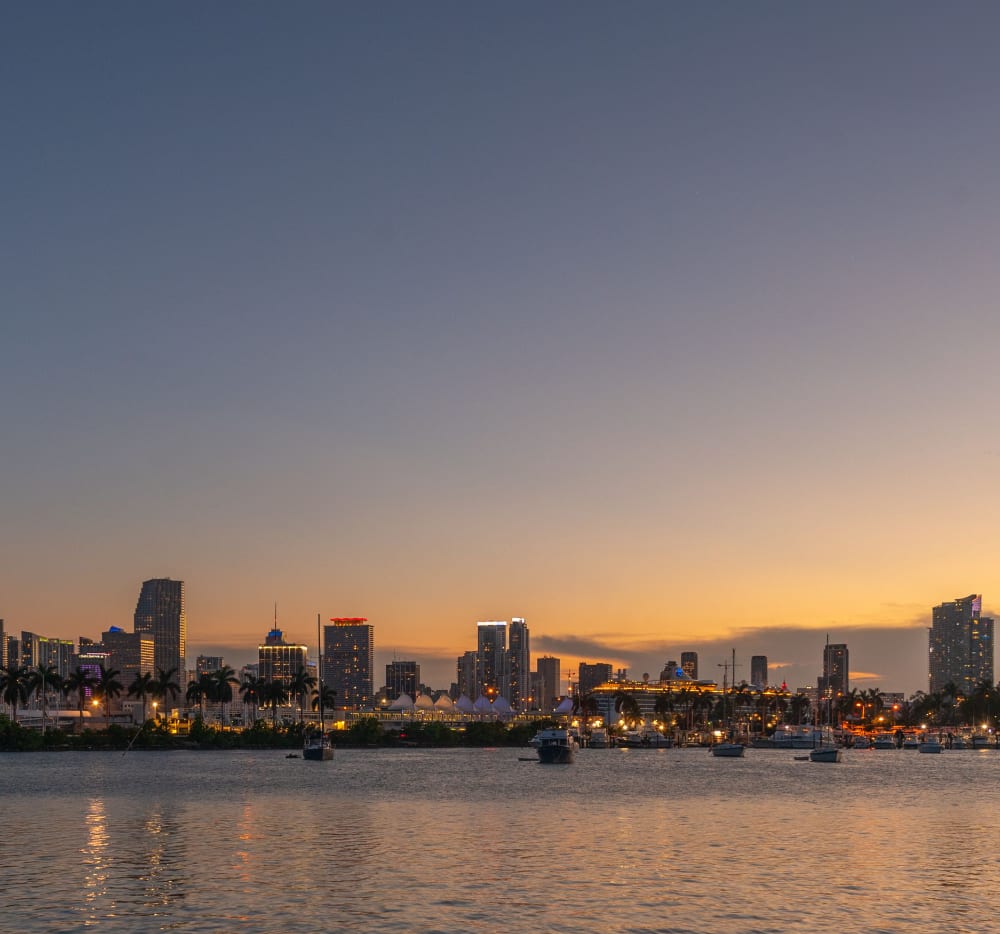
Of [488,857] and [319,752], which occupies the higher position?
[488,857]

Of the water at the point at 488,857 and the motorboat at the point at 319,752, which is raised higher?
the water at the point at 488,857

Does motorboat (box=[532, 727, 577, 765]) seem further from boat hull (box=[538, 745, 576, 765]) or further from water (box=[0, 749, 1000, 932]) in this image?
water (box=[0, 749, 1000, 932])

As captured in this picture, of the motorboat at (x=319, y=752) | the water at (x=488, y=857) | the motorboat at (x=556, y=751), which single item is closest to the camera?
the water at (x=488, y=857)

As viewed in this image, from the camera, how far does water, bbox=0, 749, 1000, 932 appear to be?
162 feet

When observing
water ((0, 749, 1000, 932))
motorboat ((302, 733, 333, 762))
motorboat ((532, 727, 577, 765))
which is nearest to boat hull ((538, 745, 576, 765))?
motorboat ((532, 727, 577, 765))

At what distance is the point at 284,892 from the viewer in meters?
54.4

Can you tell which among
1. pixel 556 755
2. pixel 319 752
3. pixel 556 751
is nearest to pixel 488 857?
pixel 319 752

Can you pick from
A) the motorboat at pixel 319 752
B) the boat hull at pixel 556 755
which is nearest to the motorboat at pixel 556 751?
the boat hull at pixel 556 755

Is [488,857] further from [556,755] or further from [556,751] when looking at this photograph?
[556,751]

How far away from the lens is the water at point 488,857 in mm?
49375

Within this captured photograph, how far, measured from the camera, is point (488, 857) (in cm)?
6781

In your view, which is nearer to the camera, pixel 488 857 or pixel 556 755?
pixel 488 857

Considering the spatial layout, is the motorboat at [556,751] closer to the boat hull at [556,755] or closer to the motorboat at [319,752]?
the boat hull at [556,755]

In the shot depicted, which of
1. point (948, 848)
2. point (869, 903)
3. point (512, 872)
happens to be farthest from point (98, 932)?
point (948, 848)
